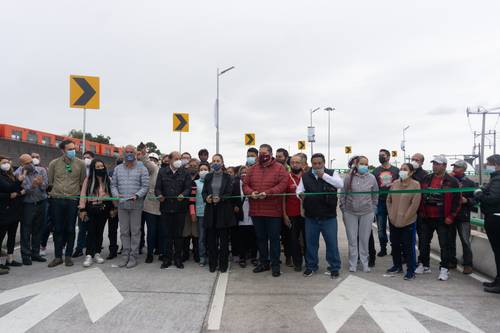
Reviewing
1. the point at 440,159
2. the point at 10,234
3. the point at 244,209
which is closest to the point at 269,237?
the point at 244,209

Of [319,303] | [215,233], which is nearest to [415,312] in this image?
[319,303]

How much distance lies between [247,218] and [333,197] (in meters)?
1.77

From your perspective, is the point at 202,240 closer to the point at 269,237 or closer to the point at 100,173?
the point at 269,237

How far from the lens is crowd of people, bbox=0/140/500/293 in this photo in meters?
6.09

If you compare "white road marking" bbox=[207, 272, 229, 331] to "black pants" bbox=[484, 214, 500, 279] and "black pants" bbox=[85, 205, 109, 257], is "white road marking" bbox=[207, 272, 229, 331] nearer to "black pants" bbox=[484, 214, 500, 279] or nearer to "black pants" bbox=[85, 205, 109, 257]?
"black pants" bbox=[85, 205, 109, 257]

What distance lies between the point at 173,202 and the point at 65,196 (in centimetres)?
186

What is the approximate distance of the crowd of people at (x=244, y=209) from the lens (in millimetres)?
6090

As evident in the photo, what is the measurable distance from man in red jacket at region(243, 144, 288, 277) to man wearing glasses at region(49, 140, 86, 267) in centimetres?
302

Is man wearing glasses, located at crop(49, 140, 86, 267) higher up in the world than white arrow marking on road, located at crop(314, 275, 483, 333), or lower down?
higher up

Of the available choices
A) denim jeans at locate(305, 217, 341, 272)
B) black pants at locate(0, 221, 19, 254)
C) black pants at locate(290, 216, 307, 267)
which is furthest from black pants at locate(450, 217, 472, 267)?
black pants at locate(0, 221, 19, 254)

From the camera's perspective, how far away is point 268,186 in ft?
20.4

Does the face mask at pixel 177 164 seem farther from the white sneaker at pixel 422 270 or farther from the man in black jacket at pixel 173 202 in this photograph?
the white sneaker at pixel 422 270

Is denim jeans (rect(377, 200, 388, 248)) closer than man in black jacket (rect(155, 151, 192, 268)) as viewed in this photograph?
No

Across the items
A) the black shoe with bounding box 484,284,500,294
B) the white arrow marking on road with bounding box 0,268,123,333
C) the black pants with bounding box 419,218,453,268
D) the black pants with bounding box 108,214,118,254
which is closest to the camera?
the white arrow marking on road with bounding box 0,268,123,333
